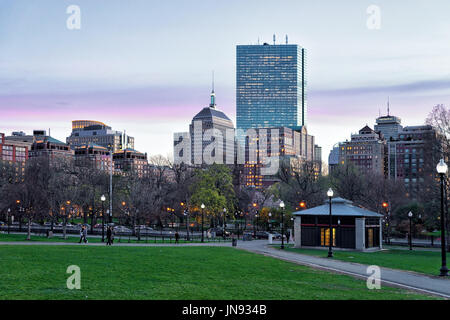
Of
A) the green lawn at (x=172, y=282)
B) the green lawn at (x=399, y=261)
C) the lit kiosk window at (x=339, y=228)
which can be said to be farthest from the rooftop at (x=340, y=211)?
the green lawn at (x=172, y=282)

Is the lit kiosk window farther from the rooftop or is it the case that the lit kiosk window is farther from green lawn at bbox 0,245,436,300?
green lawn at bbox 0,245,436,300

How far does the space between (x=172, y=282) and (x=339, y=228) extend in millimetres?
36300

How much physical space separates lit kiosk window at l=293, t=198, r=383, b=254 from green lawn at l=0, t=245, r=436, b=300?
27.4 m

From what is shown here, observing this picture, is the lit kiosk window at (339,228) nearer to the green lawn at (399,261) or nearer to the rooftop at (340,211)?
the rooftop at (340,211)

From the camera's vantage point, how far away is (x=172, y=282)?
17109 millimetres

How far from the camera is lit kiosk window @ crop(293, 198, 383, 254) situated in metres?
49.5

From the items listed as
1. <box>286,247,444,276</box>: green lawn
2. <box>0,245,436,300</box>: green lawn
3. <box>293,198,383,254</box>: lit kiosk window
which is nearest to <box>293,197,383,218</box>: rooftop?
<box>293,198,383,254</box>: lit kiosk window

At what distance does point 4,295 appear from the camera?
13.5m

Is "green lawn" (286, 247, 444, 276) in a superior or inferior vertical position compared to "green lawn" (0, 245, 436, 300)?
inferior

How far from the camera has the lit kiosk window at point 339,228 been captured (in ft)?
162

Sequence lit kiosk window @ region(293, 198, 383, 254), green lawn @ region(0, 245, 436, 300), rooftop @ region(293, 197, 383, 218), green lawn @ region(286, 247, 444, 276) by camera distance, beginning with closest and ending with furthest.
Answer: green lawn @ region(0, 245, 436, 300)
green lawn @ region(286, 247, 444, 276)
lit kiosk window @ region(293, 198, 383, 254)
rooftop @ region(293, 197, 383, 218)

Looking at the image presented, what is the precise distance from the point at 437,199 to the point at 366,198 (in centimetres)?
2059

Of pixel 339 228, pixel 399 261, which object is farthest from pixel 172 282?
pixel 339 228
